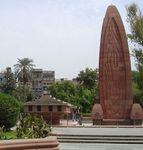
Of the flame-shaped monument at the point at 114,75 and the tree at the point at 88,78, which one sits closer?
the flame-shaped monument at the point at 114,75

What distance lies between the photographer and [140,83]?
41.2m

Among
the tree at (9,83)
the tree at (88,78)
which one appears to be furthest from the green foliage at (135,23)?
the tree at (9,83)

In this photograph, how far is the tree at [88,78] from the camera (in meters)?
76.2

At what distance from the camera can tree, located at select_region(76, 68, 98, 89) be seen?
250 feet

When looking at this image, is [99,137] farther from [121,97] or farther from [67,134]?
[121,97]

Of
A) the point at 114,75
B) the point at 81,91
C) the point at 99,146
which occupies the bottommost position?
the point at 99,146

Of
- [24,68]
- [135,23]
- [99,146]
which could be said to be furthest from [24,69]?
[99,146]

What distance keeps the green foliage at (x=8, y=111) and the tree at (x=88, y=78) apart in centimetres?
5505

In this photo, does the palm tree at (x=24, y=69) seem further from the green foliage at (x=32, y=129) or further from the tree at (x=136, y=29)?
the green foliage at (x=32, y=129)

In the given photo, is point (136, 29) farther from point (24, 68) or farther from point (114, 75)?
point (24, 68)

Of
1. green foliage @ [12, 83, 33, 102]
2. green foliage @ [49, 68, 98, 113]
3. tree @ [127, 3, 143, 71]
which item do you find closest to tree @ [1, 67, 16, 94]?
green foliage @ [12, 83, 33, 102]

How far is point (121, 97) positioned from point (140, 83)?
388 inches

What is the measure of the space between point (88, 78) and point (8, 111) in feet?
187

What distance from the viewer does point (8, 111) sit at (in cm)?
2034
